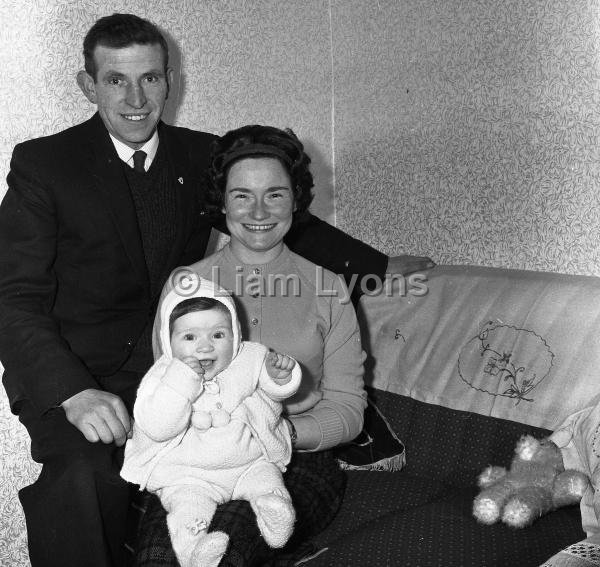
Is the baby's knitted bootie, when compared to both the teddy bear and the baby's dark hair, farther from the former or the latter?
the teddy bear

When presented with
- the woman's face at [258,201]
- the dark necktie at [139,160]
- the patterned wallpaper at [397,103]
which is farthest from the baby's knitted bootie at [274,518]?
the patterned wallpaper at [397,103]

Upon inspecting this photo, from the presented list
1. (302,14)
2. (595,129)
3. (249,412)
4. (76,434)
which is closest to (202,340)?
(249,412)

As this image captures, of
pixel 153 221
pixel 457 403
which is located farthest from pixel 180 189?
pixel 457 403

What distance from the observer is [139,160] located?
6.54 feet

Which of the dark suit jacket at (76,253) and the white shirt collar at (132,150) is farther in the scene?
the white shirt collar at (132,150)

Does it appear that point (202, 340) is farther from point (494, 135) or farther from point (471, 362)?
point (494, 135)

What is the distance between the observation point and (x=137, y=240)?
1942 mm

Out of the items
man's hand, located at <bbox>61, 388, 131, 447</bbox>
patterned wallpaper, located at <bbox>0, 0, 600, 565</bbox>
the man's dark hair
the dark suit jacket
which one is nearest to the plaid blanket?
man's hand, located at <bbox>61, 388, 131, 447</bbox>

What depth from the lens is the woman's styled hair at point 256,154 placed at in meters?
1.81

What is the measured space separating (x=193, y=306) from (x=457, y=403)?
84cm

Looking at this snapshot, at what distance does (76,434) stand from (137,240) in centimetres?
50

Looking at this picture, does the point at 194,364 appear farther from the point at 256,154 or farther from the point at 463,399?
the point at 463,399

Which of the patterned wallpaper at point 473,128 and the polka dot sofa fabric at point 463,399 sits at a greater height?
the patterned wallpaper at point 473,128

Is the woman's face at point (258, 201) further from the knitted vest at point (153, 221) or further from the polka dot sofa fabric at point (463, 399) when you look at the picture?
the polka dot sofa fabric at point (463, 399)
